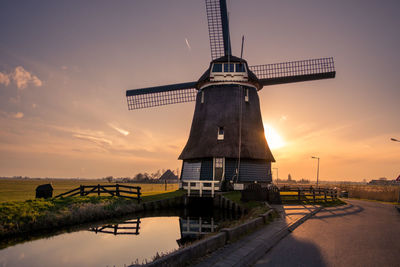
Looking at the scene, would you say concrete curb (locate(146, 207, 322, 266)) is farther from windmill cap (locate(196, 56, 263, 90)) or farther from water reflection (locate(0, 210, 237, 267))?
windmill cap (locate(196, 56, 263, 90))

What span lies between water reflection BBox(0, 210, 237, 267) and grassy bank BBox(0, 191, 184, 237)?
111 centimetres

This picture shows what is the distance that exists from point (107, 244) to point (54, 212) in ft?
16.7

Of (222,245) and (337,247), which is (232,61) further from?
(222,245)

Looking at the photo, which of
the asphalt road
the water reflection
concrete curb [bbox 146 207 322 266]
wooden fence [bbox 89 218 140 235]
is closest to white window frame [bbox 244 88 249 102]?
the water reflection

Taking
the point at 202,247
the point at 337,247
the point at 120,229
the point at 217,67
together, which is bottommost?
the point at 120,229

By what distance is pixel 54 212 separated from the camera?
593 inches

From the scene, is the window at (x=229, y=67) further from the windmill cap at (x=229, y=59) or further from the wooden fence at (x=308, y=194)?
the wooden fence at (x=308, y=194)

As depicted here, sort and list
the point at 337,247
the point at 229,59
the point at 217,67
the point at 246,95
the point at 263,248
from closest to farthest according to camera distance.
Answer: the point at 263,248 → the point at 337,247 → the point at 229,59 → the point at 246,95 → the point at 217,67

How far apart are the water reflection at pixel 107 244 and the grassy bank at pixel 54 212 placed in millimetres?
1115

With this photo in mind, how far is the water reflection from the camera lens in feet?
32.2

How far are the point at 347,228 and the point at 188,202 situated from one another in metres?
14.9

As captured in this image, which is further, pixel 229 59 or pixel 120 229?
pixel 229 59

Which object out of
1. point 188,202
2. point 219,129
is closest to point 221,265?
point 188,202

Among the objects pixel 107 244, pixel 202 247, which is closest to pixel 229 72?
pixel 107 244
